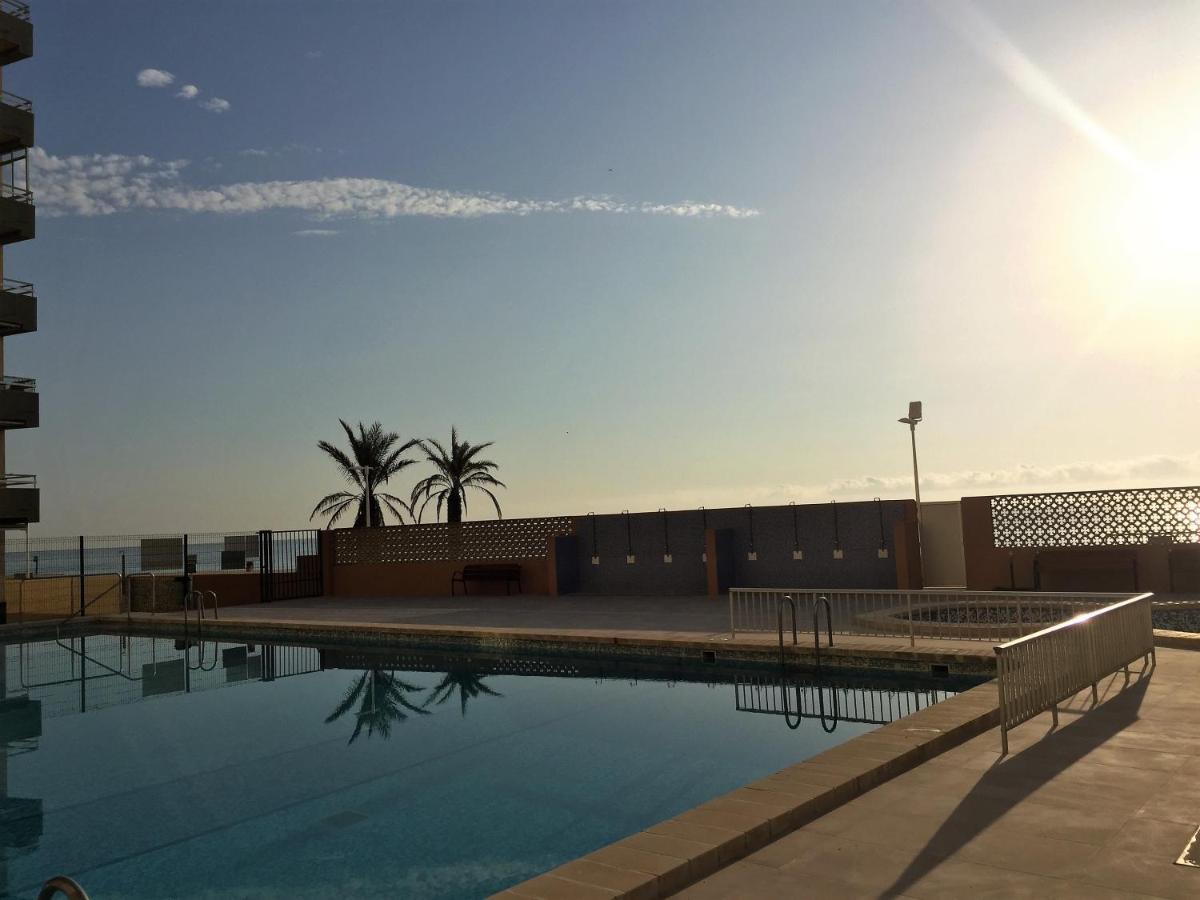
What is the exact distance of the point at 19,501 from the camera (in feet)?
81.5

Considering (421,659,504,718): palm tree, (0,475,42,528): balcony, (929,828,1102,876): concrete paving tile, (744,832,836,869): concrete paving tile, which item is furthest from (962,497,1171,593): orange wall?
(0,475,42,528): balcony

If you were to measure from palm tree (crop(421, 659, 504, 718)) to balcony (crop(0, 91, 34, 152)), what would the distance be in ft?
69.3

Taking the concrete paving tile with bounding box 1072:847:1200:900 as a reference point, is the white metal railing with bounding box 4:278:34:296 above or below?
above

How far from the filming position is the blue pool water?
18.0ft

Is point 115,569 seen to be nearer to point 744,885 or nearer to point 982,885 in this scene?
point 744,885

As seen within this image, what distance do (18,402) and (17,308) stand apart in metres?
2.55

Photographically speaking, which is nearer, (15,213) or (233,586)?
(233,586)

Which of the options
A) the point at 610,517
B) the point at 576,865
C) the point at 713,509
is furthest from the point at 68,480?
the point at 576,865

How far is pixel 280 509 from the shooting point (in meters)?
29.2

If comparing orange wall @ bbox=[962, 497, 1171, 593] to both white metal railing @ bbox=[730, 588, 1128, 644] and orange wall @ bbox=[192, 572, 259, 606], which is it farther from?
orange wall @ bbox=[192, 572, 259, 606]

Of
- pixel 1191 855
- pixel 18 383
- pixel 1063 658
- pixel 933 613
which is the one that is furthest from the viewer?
pixel 18 383

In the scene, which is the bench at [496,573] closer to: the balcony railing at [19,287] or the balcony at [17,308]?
the balcony at [17,308]

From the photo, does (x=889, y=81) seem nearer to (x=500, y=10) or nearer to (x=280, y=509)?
(x=500, y=10)

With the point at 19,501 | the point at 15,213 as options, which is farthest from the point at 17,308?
the point at 19,501
